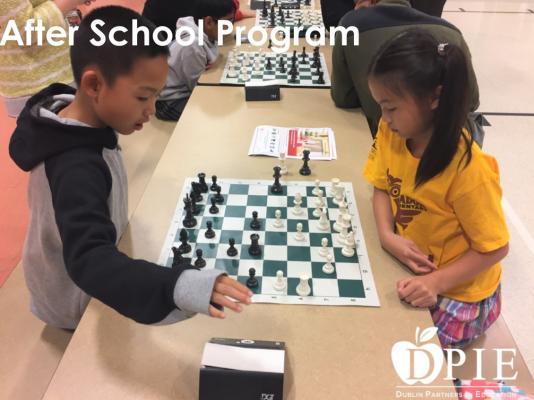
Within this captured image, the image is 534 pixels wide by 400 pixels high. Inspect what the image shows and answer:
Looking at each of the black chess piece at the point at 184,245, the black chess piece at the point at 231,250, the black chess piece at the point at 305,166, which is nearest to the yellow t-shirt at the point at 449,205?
the black chess piece at the point at 305,166

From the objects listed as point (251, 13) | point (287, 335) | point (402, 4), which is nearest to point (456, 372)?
point (287, 335)

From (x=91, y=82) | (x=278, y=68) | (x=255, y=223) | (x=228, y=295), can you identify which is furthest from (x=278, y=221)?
(x=278, y=68)

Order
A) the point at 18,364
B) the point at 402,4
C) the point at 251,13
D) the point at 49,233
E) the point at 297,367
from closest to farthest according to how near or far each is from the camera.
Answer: the point at 297,367, the point at 49,233, the point at 18,364, the point at 402,4, the point at 251,13

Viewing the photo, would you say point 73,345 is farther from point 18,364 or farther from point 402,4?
point 402,4

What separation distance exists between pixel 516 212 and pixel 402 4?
122cm

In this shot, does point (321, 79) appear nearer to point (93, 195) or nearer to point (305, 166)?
point (305, 166)

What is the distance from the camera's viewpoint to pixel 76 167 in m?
0.99

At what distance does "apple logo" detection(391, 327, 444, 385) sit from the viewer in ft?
2.85

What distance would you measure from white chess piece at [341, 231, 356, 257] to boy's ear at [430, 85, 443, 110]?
1.27 ft

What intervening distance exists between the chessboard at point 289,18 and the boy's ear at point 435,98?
187 cm

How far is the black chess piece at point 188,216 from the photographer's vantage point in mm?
1259

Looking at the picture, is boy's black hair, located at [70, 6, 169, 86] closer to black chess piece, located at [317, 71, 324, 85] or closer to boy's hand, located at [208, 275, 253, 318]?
boy's hand, located at [208, 275, 253, 318]

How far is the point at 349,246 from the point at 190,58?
1559mm

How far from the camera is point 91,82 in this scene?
1048 mm
